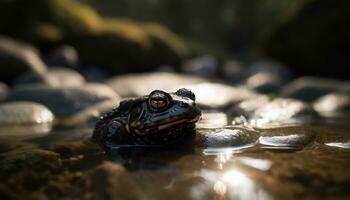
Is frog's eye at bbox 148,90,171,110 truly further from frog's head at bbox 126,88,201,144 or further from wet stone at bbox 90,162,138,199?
wet stone at bbox 90,162,138,199

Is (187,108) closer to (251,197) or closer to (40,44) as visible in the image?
(251,197)

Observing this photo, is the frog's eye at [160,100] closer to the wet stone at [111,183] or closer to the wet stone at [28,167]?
the wet stone at [111,183]

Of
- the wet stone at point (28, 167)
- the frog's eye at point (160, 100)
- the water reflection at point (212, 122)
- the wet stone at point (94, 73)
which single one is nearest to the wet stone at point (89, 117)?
the water reflection at point (212, 122)

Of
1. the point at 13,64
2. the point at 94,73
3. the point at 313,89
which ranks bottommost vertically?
the point at 313,89

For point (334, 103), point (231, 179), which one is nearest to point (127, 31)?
point (334, 103)

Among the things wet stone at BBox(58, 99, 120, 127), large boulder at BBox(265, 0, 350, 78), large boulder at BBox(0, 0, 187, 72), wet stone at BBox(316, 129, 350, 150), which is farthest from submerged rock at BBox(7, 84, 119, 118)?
large boulder at BBox(265, 0, 350, 78)

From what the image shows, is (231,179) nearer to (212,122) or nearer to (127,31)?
(212,122)

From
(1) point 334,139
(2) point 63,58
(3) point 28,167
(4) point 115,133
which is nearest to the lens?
(3) point 28,167
